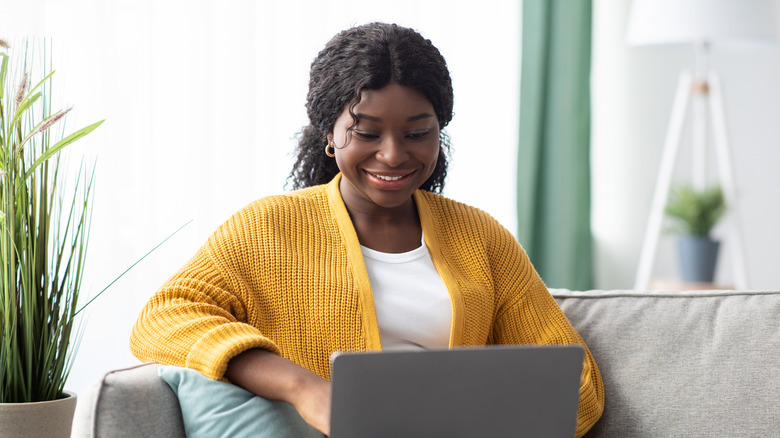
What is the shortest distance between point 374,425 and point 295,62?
1756 millimetres

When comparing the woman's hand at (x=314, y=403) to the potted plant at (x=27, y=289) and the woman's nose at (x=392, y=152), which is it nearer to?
the woman's nose at (x=392, y=152)

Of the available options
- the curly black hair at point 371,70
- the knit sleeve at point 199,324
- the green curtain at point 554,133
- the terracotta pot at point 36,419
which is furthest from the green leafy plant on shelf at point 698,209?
the terracotta pot at point 36,419

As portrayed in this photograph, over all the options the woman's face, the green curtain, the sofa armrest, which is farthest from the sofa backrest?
the green curtain

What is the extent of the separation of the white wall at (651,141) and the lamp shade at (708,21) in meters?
0.56

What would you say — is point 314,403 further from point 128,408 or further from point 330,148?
point 330,148

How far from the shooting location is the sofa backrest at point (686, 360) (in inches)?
55.1

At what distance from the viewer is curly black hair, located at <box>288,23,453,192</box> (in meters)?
1.33

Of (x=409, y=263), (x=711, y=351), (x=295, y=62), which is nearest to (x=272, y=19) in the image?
(x=295, y=62)

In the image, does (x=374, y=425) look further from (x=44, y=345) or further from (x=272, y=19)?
(x=272, y=19)

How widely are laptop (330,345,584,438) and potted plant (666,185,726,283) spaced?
2.14m

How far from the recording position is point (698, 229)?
9.96 feet

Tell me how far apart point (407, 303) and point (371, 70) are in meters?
0.38

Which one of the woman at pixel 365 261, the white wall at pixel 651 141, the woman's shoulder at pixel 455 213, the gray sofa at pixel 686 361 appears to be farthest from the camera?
the white wall at pixel 651 141

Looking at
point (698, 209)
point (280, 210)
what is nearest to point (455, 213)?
point (280, 210)
